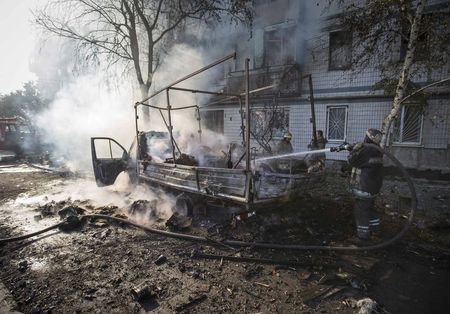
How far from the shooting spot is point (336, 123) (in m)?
12.0

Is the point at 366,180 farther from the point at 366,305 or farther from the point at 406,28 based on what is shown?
the point at 406,28

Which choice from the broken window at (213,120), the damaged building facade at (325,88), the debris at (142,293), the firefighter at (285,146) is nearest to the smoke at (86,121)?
the broken window at (213,120)

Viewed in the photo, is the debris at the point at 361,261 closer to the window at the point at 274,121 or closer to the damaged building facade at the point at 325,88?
the damaged building facade at the point at 325,88

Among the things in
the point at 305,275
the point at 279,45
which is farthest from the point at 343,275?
the point at 279,45

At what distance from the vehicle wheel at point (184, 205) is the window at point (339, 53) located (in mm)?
9025

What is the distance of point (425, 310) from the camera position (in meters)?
3.02

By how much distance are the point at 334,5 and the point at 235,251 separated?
1154cm

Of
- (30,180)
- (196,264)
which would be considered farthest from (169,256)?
(30,180)

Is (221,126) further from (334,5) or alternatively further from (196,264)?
(196,264)

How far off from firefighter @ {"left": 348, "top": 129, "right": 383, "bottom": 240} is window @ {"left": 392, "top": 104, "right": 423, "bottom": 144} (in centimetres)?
703

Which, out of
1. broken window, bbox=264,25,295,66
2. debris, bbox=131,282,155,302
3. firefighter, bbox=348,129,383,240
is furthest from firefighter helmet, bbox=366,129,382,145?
broken window, bbox=264,25,295,66

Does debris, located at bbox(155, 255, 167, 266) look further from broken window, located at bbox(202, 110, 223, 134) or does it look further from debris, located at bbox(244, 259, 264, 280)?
broken window, located at bbox(202, 110, 223, 134)

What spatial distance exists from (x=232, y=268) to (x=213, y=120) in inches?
525

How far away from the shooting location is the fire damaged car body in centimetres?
449
